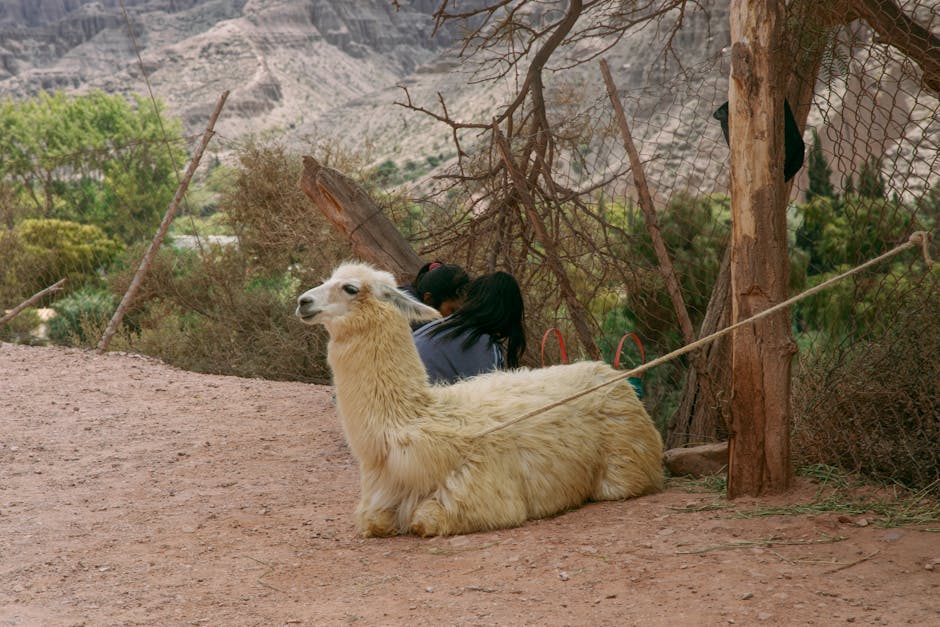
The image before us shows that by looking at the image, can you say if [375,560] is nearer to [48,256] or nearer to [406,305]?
[406,305]

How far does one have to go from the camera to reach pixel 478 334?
5.59 metres

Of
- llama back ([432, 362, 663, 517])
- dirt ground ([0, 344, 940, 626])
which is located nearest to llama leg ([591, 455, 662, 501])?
llama back ([432, 362, 663, 517])

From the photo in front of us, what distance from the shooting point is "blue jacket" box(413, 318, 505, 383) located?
18.8ft

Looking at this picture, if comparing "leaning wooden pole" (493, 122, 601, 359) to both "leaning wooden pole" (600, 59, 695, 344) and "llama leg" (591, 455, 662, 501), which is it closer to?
"leaning wooden pole" (600, 59, 695, 344)

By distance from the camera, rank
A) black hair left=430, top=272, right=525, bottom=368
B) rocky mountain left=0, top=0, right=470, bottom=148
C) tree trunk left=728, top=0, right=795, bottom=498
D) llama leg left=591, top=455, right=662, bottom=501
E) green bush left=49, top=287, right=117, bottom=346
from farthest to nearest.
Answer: rocky mountain left=0, top=0, right=470, bottom=148 → green bush left=49, top=287, right=117, bottom=346 → black hair left=430, top=272, right=525, bottom=368 → llama leg left=591, top=455, right=662, bottom=501 → tree trunk left=728, top=0, right=795, bottom=498

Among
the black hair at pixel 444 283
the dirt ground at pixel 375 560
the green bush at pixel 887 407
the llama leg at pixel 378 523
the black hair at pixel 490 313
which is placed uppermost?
the black hair at pixel 444 283

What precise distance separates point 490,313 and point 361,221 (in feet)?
7.44

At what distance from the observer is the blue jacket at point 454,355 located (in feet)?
18.8

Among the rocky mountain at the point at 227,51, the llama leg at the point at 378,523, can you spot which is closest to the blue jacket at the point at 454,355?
the llama leg at the point at 378,523

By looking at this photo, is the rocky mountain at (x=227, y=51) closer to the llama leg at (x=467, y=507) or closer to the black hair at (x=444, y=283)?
the black hair at (x=444, y=283)

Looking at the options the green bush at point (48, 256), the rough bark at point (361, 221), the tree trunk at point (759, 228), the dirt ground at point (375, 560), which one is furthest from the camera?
the green bush at point (48, 256)

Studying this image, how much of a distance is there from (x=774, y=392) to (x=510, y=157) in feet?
10.7

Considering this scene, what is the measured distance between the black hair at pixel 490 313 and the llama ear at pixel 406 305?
70cm

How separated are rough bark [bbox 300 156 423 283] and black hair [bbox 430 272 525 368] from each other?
5.60 ft
